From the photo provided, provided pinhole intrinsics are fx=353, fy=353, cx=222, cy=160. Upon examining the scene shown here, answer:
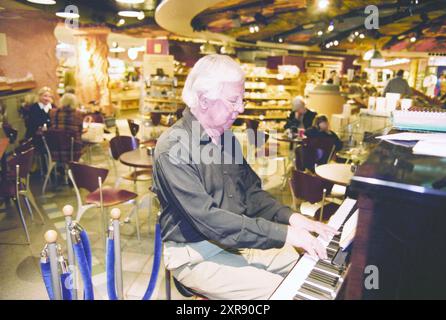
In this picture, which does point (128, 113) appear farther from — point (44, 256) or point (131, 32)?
point (44, 256)

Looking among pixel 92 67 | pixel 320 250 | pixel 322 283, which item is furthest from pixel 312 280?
pixel 92 67

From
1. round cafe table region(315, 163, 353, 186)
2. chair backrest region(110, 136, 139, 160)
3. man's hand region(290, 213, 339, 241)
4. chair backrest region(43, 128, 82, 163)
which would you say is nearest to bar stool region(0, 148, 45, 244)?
chair backrest region(110, 136, 139, 160)

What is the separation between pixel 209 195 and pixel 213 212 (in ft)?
0.38

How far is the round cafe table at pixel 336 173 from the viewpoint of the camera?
330 centimetres

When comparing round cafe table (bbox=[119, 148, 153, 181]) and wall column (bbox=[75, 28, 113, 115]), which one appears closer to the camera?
round cafe table (bbox=[119, 148, 153, 181])

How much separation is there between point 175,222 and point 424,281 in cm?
107

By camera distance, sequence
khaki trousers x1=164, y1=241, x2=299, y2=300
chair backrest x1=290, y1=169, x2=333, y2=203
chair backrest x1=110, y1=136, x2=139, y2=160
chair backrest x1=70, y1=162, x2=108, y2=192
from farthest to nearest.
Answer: chair backrest x1=110, y1=136, x2=139, y2=160
chair backrest x1=70, y1=162, x2=108, y2=192
chair backrest x1=290, y1=169, x2=333, y2=203
khaki trousers x1=164, y1=241, x2=299, y2=300

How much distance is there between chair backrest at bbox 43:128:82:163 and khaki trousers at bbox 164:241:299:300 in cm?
399

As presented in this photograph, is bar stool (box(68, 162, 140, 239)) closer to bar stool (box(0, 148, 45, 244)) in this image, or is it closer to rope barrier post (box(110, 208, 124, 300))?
bar stool (box(0, 148, 45, 244))

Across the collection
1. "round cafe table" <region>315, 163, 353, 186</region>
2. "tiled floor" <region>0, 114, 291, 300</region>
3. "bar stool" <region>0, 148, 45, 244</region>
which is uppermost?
"round cafe table" <region>315, 163, 353, 186</region>

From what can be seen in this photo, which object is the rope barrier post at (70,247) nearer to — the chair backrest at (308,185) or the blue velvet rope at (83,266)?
the blue velvet rope at (83,266)

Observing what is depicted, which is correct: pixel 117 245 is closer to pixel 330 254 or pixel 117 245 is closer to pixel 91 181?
pixel 330 254

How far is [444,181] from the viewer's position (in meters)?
1.15

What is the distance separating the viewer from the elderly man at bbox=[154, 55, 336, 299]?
60.2 inches
